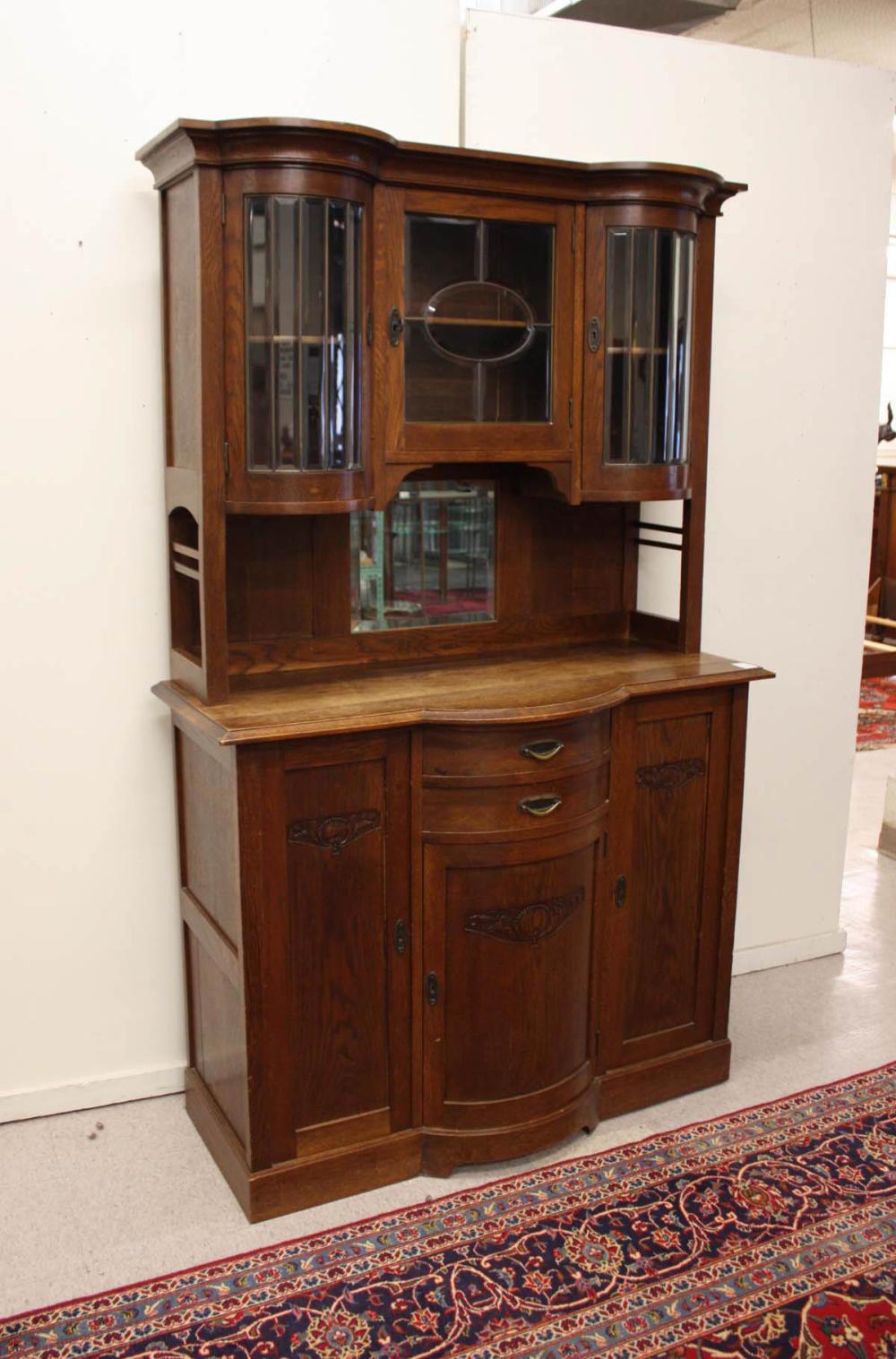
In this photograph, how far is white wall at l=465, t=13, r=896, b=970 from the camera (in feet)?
10.1

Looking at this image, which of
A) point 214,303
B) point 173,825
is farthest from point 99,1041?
Answer: point 214,303

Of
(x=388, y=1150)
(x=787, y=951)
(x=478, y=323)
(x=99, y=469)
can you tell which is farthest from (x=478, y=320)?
(x=787, y=951)

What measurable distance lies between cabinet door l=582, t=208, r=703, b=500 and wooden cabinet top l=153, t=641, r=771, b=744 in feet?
1.37


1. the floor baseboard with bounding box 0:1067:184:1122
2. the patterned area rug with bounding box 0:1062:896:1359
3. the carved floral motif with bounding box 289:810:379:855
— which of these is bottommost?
the patterned area rug with bounding box 0:1062:896:1359

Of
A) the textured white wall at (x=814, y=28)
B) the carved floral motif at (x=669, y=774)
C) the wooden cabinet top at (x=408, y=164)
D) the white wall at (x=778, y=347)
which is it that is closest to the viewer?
the wooden cabinet top at (x=408, y=164)

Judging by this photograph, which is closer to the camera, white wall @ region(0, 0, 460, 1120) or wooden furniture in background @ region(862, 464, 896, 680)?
white wall @ region(0, 0, 460, 1120)

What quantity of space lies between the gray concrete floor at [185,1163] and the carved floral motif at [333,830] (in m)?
0.75

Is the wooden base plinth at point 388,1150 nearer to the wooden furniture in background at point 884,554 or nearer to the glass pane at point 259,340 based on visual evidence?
the glass pane at point 259,340

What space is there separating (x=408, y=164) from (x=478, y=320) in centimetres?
34

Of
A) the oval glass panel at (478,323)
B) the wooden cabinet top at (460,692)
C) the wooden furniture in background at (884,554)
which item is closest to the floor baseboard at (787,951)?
the wooden cabinet top at (460,692)

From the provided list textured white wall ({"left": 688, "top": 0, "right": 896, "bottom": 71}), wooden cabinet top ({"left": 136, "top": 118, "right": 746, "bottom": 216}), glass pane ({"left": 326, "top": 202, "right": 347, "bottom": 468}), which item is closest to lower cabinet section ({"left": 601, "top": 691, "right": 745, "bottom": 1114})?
glass pane ({"left": 326, "top": 202, "right": 347, "bottom": 468})

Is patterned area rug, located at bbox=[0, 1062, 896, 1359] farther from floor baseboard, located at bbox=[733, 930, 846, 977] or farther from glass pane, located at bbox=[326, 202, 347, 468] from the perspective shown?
glass pane, located at bbox=[326, 202, 347, 468]

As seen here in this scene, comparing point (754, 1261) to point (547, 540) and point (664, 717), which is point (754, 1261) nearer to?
point (664, 717)

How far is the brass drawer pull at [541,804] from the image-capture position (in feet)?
8.54
